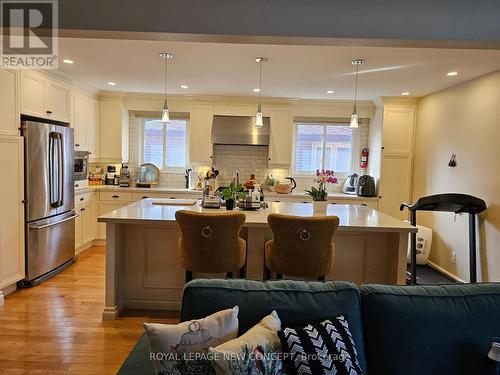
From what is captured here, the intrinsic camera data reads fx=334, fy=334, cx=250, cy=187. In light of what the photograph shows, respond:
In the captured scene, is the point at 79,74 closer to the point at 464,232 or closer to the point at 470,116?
the point at 470,116

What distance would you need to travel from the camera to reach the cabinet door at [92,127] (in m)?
4.99

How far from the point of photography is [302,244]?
2.36 metres

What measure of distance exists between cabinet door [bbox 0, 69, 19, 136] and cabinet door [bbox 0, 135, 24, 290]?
9 centimetres

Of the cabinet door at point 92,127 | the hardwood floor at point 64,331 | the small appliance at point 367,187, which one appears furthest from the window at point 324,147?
the hardwood floor at point 64,331

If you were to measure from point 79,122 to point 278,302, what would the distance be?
4394 millimetres

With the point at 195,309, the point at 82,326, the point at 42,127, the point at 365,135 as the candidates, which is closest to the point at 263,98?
the point at 365,135

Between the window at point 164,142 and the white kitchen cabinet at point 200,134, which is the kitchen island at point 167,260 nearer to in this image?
the white kitchen cabinet at point 200,134

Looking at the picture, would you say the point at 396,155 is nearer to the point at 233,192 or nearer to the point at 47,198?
the point at 233,192

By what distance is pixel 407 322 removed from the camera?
1.35 meters

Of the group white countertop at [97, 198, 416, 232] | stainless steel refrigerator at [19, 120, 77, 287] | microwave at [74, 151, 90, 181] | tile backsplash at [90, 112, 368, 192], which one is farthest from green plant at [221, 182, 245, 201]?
tile backsplash at [90, 112, 368, 192]

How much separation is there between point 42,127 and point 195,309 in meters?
3.20

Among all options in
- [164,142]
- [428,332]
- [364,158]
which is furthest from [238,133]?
[428,332]

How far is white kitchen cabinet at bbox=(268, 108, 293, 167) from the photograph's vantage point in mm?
5484

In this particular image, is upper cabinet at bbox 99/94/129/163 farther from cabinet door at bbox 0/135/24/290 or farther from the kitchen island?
the kitchen island
